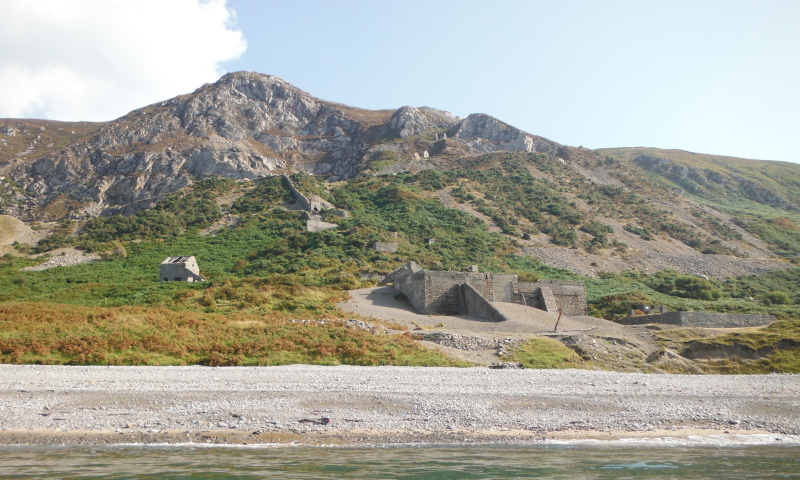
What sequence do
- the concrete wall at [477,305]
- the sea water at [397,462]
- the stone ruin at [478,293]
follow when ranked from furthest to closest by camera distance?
the stone ruin at [478,293] < the concrete wall at [477,305] < the sea water at [397,462]

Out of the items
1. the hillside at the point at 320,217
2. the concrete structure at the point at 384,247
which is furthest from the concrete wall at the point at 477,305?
the concrete structure at the point at 384,247

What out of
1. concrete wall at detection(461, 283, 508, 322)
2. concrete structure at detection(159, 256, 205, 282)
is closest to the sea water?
concrete wall at detection(461, 283, 508, 322)

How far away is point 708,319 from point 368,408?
25128 mm

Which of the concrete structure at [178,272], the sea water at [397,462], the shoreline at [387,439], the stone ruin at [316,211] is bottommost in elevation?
the shoreline at [387,439]

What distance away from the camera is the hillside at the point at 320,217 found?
971 inches

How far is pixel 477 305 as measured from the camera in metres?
30.6

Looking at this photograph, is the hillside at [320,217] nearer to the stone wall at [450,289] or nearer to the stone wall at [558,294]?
the stone wall at [558,294]

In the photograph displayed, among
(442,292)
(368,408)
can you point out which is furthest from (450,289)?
(368,408)

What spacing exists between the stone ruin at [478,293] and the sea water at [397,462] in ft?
61.8

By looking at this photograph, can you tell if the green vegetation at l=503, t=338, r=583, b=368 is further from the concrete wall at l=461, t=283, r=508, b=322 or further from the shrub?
the shrub

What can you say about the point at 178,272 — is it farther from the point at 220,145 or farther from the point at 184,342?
the point at 220,145

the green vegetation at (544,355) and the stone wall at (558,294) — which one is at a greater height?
the stone wall at (558,294)

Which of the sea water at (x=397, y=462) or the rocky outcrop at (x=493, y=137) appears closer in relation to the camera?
the sea water at (x=397, y=462)

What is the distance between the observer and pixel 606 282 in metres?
51.4
